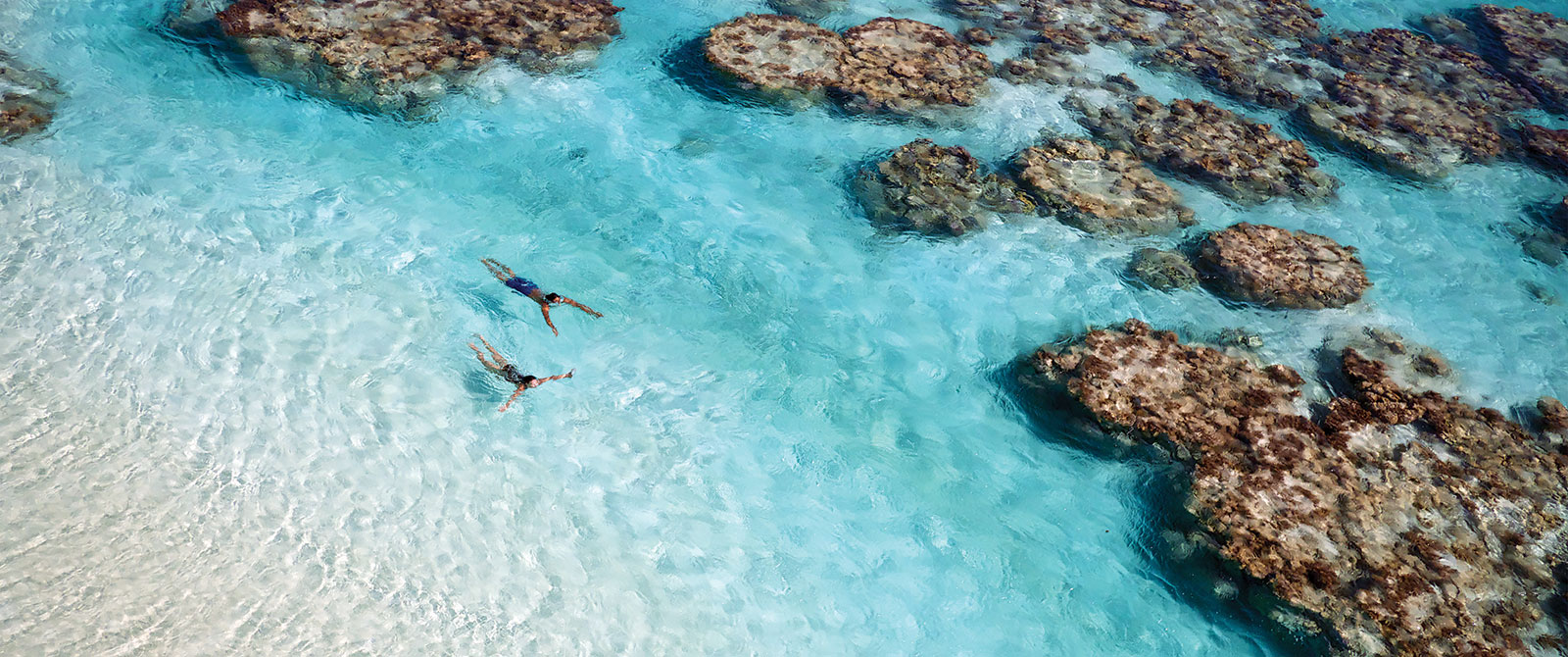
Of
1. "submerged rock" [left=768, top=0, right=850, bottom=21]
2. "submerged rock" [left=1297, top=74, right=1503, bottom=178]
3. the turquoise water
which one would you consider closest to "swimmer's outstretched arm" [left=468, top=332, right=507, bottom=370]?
the turquoise water

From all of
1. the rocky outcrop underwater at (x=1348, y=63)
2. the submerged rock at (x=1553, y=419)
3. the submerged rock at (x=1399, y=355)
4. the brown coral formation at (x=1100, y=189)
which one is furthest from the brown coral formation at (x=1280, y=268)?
the rocky outcrop underwater at (x=1348, y=63)

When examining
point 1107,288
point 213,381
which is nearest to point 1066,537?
point 1107,288

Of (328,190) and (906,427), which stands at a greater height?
(328,190)

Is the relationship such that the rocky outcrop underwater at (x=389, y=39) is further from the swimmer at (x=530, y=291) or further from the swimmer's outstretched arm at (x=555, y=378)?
the swimmer's outstretched arm at (x=555, y=378)

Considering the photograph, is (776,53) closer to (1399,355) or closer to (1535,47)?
(1399,355)

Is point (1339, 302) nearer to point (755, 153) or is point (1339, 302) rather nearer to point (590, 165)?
point (755, 153)

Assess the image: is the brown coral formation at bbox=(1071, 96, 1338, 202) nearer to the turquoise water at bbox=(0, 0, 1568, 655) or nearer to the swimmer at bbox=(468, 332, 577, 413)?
the turquoise water at bbox=(0, 0, 1568, 655)
